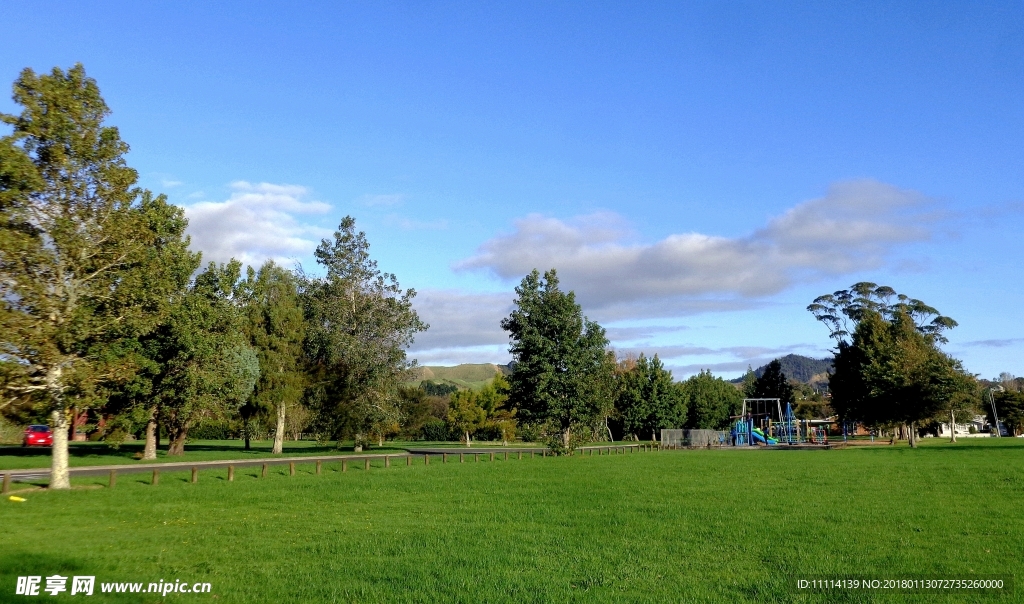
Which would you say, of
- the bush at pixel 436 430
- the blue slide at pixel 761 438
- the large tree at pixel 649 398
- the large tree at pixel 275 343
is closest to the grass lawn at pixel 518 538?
the large tree at pixel 275 343

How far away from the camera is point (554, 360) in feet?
196

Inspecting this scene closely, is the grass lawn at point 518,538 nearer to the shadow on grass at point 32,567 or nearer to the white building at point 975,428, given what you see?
the shadow on grass at point 32,567

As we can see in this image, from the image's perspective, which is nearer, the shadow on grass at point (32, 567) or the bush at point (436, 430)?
the shadow on grass at point (32, 567)

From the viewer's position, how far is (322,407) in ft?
191

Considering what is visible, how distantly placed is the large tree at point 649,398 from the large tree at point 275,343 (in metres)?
49.4

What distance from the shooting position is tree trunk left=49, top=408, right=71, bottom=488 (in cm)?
2465

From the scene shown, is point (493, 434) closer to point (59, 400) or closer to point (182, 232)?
point (182, 232)

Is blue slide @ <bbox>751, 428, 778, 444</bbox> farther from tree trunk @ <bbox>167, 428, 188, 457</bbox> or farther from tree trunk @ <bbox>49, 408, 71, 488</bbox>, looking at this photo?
tree trunk @ <bbox>49, 408, 71, 488</bbox>

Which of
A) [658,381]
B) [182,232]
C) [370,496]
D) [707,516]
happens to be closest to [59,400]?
[370,496]

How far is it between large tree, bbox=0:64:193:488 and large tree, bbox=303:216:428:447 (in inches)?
1092

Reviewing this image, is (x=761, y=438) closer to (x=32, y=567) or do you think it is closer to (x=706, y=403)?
(x=706, y=403)

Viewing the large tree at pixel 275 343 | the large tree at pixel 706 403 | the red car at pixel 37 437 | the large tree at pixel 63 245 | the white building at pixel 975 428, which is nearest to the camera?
the large tree at pixel 63 245

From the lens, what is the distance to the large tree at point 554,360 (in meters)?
58.1

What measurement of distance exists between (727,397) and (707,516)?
101 m
